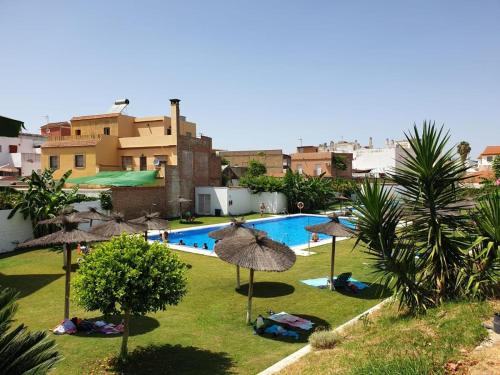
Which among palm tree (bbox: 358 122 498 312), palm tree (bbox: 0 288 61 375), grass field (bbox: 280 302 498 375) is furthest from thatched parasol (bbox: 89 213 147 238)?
palm tree (bbox: 358 122 498 312)

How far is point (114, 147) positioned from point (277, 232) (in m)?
19.5

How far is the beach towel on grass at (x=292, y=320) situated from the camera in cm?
1076

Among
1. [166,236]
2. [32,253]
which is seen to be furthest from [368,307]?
[32,253]

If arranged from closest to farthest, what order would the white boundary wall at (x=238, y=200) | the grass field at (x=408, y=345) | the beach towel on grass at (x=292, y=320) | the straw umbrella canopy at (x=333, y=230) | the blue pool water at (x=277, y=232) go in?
1. the grass field at (x=408, y=345)
2. the beach towel on grass at (x=292, y=320)
3. the straw umbrella canopy at (x=333, y=230)
4. the blue pool water at (x=277, y=232)
5. the white boundary wall at (x=238, y=200)

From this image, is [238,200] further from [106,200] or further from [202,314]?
[202,314]

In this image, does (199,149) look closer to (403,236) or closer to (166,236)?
(166,236)

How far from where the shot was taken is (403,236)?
878cm

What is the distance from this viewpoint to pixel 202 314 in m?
11.8

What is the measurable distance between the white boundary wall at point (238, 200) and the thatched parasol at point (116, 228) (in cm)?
2114

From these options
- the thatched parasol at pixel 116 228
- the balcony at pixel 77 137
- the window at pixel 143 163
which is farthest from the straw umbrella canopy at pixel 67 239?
the balcony at pixel 77 137

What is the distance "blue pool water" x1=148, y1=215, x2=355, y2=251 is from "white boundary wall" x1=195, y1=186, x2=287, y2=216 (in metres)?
2.94

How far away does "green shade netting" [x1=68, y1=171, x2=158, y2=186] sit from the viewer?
94.7 feet

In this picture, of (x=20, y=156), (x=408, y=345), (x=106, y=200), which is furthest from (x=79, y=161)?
(x=408, y=345)

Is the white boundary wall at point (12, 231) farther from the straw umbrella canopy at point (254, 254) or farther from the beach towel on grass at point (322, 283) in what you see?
the beach towel on grass at point (322, 283)
